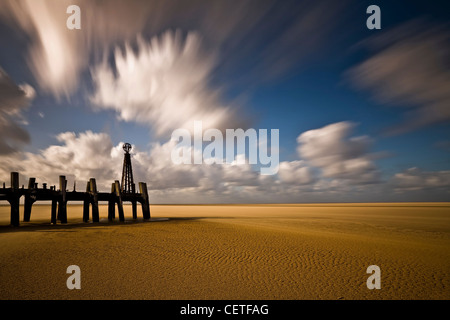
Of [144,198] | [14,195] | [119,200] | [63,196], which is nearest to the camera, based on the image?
[14,195]

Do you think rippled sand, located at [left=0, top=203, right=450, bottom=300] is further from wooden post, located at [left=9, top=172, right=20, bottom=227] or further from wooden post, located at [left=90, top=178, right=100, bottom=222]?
wooden post, located at [left=90, top=178, right=100, bottom=222]

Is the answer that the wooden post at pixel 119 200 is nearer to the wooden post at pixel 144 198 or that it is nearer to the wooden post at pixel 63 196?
the wooden post at pixel 144 198

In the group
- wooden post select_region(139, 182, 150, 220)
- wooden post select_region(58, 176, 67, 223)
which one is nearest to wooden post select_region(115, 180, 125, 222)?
wooden post select_region(139, 182, 150, 220)

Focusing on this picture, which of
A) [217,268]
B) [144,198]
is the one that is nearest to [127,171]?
[144,198]

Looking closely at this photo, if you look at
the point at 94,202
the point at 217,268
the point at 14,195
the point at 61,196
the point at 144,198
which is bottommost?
the point at 217,268

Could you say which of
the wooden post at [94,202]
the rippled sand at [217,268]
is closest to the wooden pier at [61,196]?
the wooden post at [94,202]

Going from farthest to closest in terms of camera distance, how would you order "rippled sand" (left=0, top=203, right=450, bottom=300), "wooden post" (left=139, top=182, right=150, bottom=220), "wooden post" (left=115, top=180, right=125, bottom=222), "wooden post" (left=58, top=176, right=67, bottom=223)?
1. "wooden post" (left=139, top=182, right=150, bottom=220)
2. "wooden post" (left=115, top=180, right=125, bottom=222)
3. "wooden post" (left=58, top=176, right=67, bottom=223)
4. "rippled sand" (left=0, top=203, right=450, bottom=300)

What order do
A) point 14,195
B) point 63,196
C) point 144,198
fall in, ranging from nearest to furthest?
1. point 14,195
2. point 63,196
3. point 144,198

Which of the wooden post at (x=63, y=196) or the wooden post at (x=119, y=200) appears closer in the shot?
the wooden post at (x=63, y=196)

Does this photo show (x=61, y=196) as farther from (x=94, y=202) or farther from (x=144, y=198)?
(x=144, y=198)

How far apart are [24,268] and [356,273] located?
1187 cm
